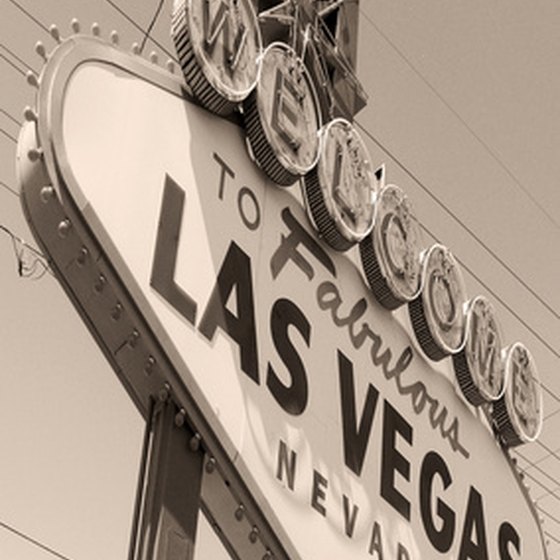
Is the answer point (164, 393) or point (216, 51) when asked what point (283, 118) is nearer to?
point (216, 51)

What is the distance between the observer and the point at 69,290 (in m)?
4.24

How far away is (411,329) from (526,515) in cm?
112

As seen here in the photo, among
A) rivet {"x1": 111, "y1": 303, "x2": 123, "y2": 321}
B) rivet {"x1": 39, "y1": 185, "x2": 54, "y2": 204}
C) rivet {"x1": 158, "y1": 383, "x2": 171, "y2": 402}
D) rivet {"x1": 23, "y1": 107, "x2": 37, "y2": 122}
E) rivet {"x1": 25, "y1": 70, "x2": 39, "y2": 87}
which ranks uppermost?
rivet {"x1": 25, "y1": 70, "x2": 39, "y2": 87}

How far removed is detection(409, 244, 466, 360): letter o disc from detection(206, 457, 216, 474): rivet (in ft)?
6.37

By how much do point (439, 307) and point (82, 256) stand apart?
254 cm

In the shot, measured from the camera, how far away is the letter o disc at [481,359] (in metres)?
6.43

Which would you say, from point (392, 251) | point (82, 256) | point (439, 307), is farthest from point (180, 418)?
point (439, 307)

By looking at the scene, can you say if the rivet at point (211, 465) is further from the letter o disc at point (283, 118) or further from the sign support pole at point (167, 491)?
the letter o disc at point (283, 118)

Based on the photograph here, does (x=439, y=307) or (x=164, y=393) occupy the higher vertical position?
(x=439, y=307)

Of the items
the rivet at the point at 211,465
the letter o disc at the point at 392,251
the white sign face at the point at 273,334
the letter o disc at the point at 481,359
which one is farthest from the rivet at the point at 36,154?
the letter o disc at the point at 481,359

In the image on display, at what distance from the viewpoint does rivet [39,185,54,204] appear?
408 centimetres

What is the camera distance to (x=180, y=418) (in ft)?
14.2

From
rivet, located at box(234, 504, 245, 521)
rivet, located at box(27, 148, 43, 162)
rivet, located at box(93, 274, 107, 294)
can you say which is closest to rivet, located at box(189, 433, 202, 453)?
rivet, located at box(234, 504, 245, 521)

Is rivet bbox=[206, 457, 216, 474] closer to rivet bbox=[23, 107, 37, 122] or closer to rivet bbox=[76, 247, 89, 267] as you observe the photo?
rivet bbox=[76, 247, 89, 267]
